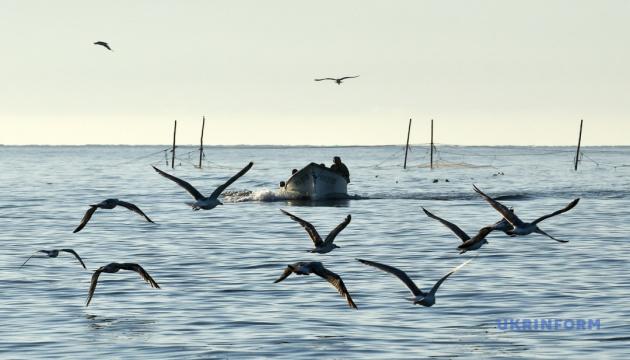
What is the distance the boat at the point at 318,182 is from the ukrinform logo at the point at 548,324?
4141 cm

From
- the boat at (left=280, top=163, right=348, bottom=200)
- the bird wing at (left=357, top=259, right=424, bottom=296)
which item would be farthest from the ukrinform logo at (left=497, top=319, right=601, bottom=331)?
the boat at (left=280, top=163, right=348, bottom=200)

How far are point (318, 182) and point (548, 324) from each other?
42.4m

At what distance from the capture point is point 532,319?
80.0 feet

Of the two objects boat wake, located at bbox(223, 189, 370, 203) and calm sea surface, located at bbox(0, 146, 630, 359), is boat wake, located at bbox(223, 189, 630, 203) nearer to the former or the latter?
boat wake, located at bbox(223, 189, 370, 203)

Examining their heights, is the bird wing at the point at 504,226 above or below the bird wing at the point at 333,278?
above

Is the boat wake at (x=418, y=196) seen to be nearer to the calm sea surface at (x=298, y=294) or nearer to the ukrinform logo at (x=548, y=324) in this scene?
the calm sea surface at (x=298, y=294)

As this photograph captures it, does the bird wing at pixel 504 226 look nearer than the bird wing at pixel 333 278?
No

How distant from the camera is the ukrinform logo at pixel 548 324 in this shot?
23.3 m

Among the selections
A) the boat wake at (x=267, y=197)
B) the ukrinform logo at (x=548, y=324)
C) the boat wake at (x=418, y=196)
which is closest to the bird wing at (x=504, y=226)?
the ukrinform logo at (x=548, y=324)

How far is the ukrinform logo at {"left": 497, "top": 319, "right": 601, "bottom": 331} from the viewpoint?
23.3 meters

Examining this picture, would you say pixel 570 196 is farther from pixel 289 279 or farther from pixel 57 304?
pixel 57 304

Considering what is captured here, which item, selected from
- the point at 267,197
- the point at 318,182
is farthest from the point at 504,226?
the point at 267,197

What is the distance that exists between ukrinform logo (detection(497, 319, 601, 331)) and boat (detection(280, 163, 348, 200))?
41.4 metres

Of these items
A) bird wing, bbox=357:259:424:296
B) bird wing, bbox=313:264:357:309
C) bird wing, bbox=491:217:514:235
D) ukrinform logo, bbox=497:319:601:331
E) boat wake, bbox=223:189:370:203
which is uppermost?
bird wing, bbox=491:217:514:235
